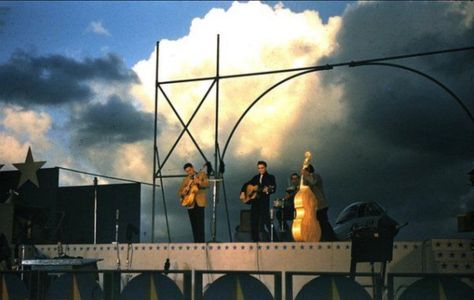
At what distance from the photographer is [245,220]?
11.8m

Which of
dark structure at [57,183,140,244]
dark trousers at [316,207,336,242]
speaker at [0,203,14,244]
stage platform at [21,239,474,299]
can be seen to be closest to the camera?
stage platform at [21,239,474,299]

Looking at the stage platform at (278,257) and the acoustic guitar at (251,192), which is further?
the acoustic guitar at (251,192)

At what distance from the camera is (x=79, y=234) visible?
62.7 ft

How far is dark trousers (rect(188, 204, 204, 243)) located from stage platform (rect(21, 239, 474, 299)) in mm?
414

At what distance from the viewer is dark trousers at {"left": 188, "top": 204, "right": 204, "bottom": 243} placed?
1185 cm

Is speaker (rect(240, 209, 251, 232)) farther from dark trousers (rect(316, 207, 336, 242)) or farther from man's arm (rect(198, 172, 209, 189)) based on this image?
dark trousers (rect(316, 207, 336, 242))

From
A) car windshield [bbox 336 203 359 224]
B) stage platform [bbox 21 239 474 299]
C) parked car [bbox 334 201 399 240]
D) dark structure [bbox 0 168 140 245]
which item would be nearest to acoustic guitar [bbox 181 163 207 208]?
stage platform [bbox 21 239 474 299]

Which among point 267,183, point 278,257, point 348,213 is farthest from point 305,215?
point 348,213

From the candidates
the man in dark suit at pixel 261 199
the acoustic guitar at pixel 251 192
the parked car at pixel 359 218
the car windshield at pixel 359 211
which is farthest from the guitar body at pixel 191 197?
the car windshield at pixel 359 211

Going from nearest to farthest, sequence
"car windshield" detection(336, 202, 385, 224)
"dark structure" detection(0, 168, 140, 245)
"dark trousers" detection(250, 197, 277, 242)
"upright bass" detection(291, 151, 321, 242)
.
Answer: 1. "upright bass" detection(291, 151, 321, 242)
2. "dark trousers" detection(250, 197, 277, 242)
3. "car windshield" detection(336, 202, 385, 224)
4. "dark structure" detection(0, 168, 140, 245)

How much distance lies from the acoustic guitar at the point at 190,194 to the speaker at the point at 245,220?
94 cm

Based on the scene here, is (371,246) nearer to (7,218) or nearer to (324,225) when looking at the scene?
(324,225)

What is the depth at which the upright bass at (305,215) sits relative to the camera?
35.0 ft

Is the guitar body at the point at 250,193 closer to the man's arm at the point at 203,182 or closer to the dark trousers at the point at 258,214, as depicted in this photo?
the dark trousers at the point at 258,214
